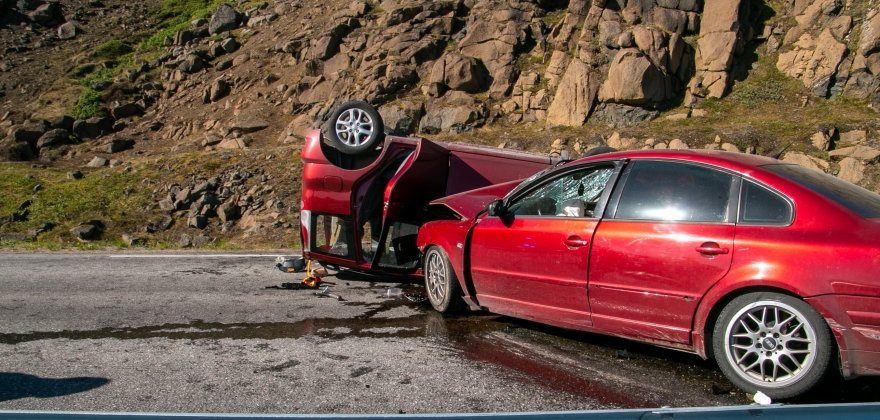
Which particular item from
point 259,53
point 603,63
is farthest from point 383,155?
point 259,53

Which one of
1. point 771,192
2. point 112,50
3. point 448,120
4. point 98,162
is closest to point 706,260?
point 771,192

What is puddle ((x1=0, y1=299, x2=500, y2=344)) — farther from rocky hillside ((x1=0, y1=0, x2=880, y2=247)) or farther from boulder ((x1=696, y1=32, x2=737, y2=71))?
boulder ((x1=696, y1=32, x2=737, y2=71))

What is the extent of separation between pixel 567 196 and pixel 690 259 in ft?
4.31

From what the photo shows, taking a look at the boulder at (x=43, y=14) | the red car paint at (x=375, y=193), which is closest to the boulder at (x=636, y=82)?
the red car paint at (x=375, y=193)

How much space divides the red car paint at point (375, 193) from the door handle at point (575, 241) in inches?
135

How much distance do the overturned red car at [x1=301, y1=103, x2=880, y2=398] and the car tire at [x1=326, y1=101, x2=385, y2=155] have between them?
7.03 feet

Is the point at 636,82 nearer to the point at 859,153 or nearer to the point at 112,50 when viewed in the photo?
the point at 859,153

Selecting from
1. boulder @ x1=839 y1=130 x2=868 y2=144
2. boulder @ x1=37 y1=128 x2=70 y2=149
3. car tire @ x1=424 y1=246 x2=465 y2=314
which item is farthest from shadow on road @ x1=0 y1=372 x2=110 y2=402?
boulder @ x1=37 y1=128 x2=70 y2=149

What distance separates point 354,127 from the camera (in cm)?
884

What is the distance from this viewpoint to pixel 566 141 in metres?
17.5

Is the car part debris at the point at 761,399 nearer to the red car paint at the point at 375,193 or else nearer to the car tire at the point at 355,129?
the red car paint at the point at 375,193

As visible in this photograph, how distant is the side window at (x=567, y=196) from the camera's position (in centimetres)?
502

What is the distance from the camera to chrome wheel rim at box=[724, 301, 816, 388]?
3758 millimetres

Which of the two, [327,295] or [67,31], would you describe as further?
[67,31]
